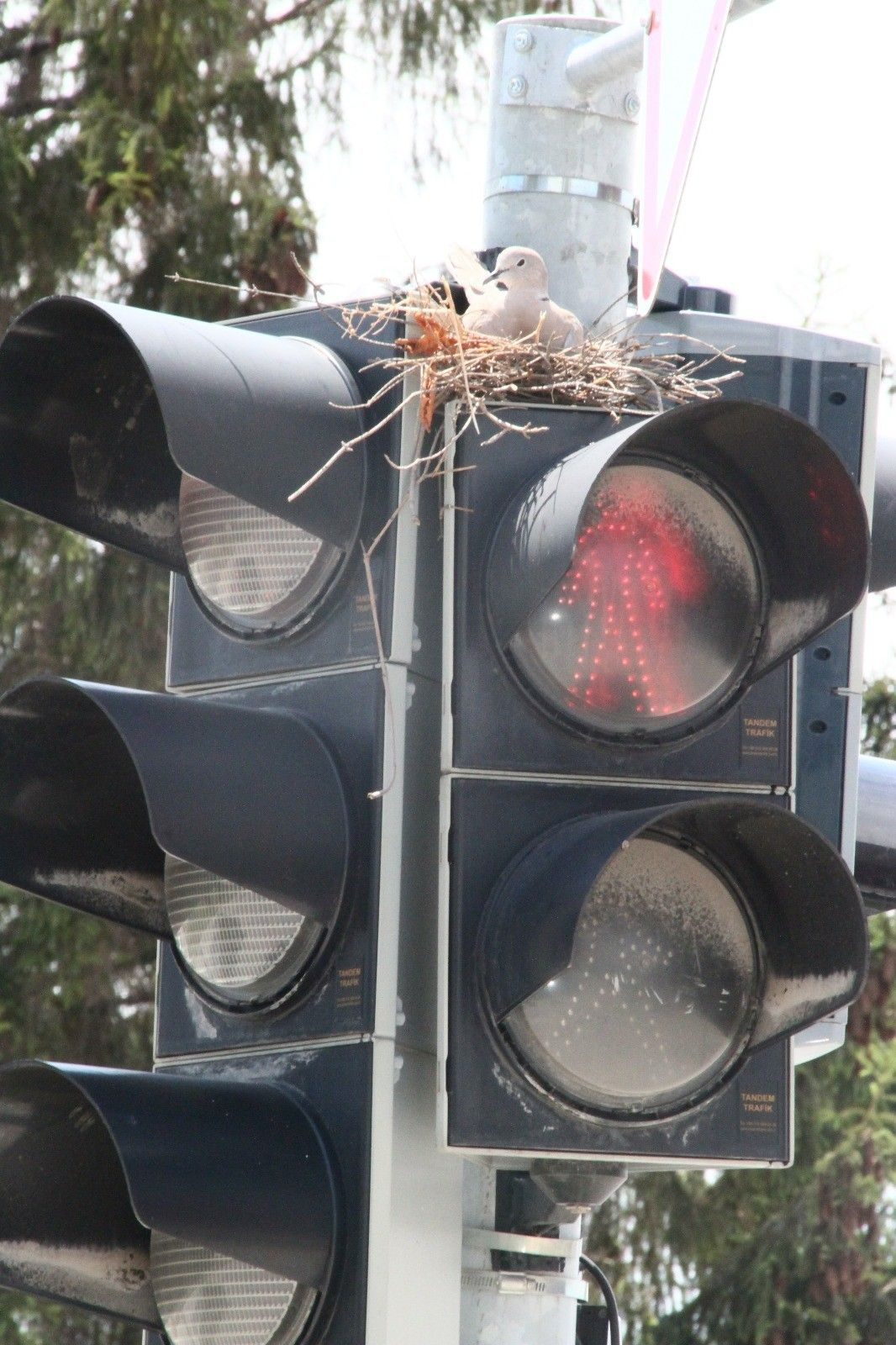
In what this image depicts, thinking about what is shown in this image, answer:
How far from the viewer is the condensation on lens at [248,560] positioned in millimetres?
3623

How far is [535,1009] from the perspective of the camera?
10.5 ft

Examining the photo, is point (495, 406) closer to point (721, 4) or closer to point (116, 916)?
point (721, 4)

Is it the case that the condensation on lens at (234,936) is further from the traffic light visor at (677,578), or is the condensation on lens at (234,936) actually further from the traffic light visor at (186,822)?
the traffic light visor at (677,578)

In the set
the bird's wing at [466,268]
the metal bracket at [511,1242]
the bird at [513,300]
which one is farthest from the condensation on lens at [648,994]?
the bird's wing at [466,268]

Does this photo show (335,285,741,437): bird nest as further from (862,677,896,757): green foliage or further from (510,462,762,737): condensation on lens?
(862,677,896,757): green foliage

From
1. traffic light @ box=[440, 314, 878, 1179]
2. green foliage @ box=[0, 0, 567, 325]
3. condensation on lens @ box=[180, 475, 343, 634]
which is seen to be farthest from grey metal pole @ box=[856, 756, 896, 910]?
green foliage @ box=[0, 0, 567, 325]

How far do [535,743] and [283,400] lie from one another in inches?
24.6

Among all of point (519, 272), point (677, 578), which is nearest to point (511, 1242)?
point (677, 578)

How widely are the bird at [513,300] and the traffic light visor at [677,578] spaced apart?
0.34 meters

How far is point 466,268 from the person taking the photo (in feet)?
12.1

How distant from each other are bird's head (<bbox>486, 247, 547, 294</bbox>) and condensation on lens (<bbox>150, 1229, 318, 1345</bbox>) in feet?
5.13

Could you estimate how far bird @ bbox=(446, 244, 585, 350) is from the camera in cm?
364

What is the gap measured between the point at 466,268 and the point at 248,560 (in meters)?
0.59

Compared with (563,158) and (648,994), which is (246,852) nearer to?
(648,994)
